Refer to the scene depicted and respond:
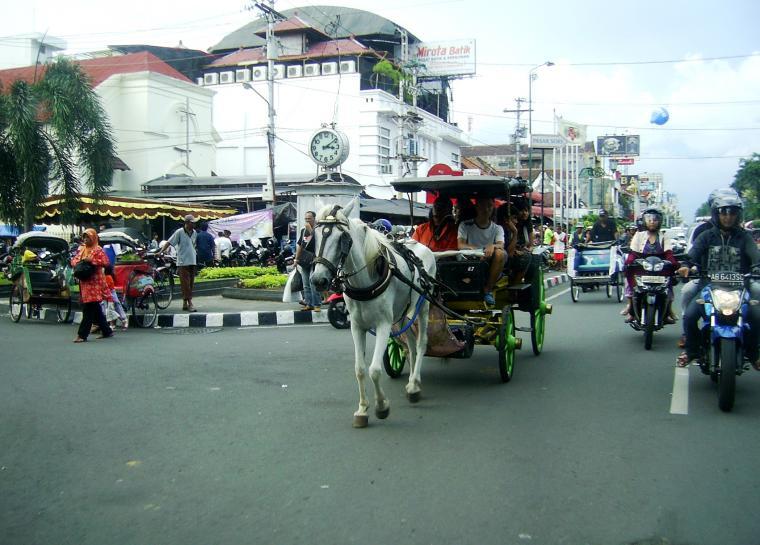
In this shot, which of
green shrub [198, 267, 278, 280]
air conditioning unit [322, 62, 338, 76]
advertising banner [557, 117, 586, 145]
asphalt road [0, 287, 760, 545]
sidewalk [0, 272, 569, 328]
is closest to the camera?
asphalt road [0, 287, 760, 545]

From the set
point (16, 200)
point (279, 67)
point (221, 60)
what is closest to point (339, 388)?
point (16, 200)

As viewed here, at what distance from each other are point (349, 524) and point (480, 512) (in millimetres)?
712

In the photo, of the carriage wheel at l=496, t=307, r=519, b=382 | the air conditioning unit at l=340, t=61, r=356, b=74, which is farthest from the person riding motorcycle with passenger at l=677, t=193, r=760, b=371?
the air conditioning unit at l=340, t=61, r=356, b=74

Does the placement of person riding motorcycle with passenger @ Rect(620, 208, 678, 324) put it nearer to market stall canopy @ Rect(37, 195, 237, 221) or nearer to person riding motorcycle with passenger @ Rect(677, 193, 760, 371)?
person riding motorcycle with passenger @ Rect(677, 193, 760, 371)

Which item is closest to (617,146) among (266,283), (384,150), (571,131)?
(571,131)

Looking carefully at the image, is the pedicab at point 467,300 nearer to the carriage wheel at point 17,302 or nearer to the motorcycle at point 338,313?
the motorcycle at point 338,313

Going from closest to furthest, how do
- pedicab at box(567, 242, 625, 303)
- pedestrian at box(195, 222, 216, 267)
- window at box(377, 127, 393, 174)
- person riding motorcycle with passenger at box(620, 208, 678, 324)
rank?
person riding motorcycle with passenger at box(620, 208, 678, 324) < pedestrian at box(195, 222, 216, 267) < pedicab at box(567, 242, 625, 303) < window at box(377, 127, 393, 174)

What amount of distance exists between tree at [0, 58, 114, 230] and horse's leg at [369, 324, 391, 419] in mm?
15084

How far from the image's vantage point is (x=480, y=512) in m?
3.92

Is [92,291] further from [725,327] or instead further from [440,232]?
[725,327]

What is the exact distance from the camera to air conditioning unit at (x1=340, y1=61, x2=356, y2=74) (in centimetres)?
4509

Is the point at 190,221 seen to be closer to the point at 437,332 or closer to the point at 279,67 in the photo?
the point at 437,332

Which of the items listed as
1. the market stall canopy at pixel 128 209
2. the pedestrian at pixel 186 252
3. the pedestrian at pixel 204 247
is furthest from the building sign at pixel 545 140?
the pedestrian at pixel 186 252

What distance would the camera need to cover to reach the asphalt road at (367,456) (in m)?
3.76
